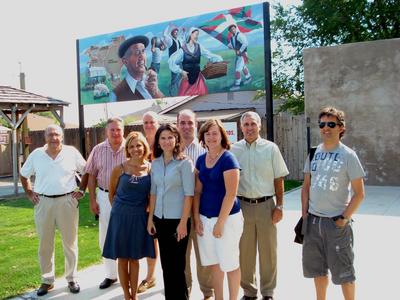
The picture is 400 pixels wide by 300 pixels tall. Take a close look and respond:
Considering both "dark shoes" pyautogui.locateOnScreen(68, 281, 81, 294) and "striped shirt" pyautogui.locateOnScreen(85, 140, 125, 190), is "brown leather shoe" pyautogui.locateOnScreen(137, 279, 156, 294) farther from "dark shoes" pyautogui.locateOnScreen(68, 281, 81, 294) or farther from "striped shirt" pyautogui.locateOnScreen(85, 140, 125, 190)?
"striped shirt" pyautogui.locateOnScreen(85, 140, 125, 190)

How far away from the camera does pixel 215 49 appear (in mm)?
13367

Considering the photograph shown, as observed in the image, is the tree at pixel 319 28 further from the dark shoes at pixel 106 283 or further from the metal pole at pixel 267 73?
the dark shoes at pixel 106 283

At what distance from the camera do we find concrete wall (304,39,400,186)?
12203 mm

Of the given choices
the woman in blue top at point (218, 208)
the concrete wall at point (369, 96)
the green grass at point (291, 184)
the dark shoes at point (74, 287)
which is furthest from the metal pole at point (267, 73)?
the woman in blue top at point (218, 208)

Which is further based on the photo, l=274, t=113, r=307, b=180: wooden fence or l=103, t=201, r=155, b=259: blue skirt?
l=274, t=113, r=307, b=180: wooden fence

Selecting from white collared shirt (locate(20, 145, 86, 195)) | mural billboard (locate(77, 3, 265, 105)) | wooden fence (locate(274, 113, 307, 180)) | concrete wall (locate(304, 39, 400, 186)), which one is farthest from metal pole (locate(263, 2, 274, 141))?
white collared shirt (locate(20, 145, 86, 195))

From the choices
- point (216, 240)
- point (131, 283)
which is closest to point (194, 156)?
point (216, 240)

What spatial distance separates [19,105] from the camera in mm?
14930

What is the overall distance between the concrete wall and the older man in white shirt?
9.99m

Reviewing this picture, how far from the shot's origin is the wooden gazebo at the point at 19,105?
14.1m

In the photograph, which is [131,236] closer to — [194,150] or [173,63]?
[194,150]

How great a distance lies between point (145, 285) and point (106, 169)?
1.38 meters

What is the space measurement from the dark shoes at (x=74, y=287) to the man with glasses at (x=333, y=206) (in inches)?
102

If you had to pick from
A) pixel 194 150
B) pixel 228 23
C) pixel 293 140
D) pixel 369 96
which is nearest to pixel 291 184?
pixel 293 140
